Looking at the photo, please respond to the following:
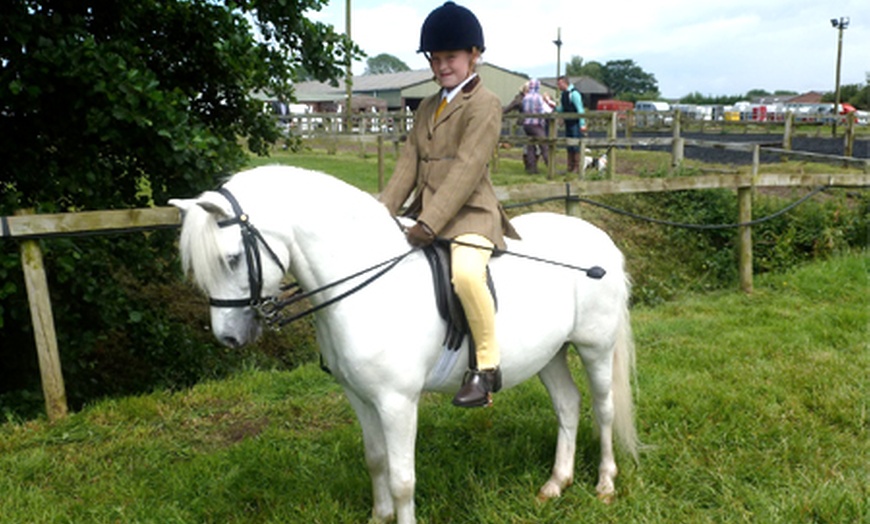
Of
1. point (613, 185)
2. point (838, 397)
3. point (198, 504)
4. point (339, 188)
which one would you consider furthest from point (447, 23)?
point (613, 185)

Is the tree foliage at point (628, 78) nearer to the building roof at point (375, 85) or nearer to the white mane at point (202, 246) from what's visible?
the building roof at point (375, 85)

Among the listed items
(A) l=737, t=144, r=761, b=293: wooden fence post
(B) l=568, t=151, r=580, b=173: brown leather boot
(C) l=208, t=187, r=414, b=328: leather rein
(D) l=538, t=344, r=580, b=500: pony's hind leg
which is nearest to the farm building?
(B) l=568, t=151, r=580, b=173: brown leather boot

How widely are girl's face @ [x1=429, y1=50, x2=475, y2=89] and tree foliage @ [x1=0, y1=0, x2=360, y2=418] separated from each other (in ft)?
6.63

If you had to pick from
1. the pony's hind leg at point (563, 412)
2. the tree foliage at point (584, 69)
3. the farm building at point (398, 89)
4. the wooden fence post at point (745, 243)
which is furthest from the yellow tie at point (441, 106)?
the tree foliage at point (584, 69)

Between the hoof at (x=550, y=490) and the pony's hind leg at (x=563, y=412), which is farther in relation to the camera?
the pony's hind leg at (x=563, y=412)

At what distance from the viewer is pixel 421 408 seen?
15.4 feet

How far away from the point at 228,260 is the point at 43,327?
Answer: 276 cm

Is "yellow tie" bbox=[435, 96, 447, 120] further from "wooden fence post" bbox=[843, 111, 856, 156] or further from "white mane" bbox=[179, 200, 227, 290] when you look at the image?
"wooden fence post" bbox=[843, 111, 856, 156]

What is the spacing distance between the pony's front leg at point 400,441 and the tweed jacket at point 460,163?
740mm

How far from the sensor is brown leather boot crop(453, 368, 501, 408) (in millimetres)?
3039

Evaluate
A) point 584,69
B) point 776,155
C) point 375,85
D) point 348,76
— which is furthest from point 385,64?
point 348,76

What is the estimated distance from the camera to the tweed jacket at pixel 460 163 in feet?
10.0

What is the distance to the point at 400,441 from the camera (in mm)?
2994

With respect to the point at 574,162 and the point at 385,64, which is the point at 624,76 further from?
the point at 574,162
